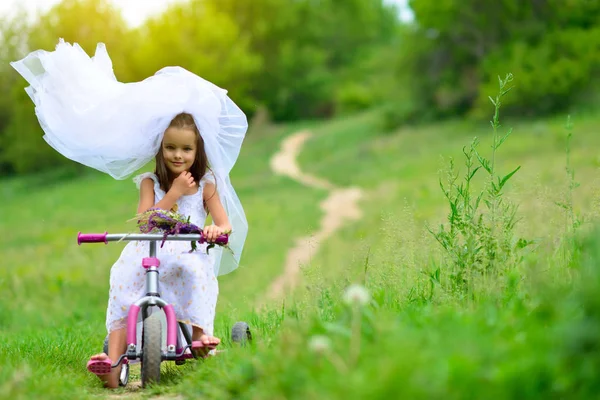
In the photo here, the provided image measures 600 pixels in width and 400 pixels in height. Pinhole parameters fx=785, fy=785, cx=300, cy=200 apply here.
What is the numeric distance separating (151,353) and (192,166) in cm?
165

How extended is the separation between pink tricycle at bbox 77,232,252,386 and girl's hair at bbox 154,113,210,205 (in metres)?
0.70

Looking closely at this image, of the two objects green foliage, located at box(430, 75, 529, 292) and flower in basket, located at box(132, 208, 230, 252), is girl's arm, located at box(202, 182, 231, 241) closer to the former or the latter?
flower in basket, located at box(132, 208, 230, 252)

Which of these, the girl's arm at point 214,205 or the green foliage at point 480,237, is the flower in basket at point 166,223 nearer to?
the girl's arm at point 214,205

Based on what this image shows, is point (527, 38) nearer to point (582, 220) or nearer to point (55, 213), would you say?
point (55, 213)

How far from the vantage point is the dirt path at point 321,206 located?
12520 mm

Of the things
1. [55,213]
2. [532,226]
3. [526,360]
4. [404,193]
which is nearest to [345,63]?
[55,213]

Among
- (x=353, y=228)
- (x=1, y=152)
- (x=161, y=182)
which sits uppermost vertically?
A: (x=1, y=152)

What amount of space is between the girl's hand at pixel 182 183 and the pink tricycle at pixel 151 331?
52 centimetres

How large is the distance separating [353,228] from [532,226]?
10.9 meters

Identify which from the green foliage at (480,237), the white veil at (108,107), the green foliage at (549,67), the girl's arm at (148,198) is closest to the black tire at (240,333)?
the girl's arm at (148,198)

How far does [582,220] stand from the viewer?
5465 mm

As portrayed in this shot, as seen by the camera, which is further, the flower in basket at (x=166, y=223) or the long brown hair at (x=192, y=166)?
the long brown hair at (x=192, y=166)

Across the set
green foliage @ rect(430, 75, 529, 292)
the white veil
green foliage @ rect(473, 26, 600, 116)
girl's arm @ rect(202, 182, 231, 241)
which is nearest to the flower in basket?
girl's arm @ rect(202, 182, 231, 241)

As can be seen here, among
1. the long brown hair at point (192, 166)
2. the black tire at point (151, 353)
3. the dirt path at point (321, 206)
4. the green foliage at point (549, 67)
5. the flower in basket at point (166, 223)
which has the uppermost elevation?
the green foliage at point (549, 67)
